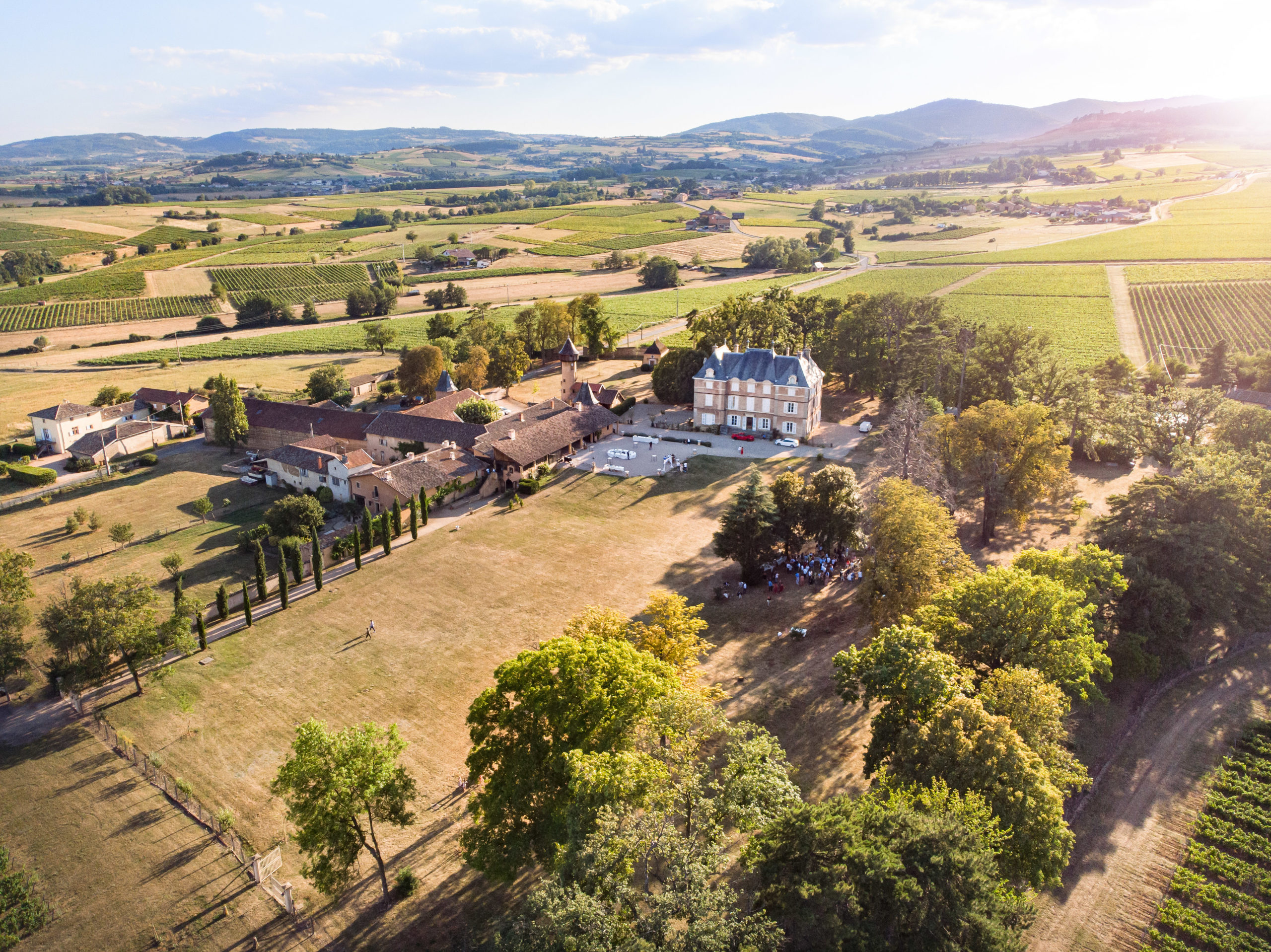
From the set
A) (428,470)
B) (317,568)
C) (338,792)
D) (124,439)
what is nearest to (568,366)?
(428,470)

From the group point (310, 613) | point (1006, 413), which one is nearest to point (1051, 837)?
point (1006, 413)

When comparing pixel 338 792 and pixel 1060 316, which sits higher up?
pixel 1060 316

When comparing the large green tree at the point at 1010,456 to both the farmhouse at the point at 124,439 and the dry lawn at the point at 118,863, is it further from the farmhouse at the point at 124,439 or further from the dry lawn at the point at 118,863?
the farmhouse at the point at 124,439

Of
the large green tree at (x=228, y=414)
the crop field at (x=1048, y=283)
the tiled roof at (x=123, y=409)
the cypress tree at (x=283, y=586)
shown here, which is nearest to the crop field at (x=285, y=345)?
the tiled roof at (x=123, y=409)

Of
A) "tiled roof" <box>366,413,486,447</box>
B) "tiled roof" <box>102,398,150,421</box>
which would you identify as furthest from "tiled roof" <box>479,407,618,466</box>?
"tiled roof" <box>102,398,150,421</box>

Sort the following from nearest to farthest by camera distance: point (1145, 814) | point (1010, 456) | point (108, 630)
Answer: point (1145, 814) → point (108, 630) → point (1010, 456)

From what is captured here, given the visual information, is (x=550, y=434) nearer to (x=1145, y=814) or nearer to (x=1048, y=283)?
(x=1145, y=814)
